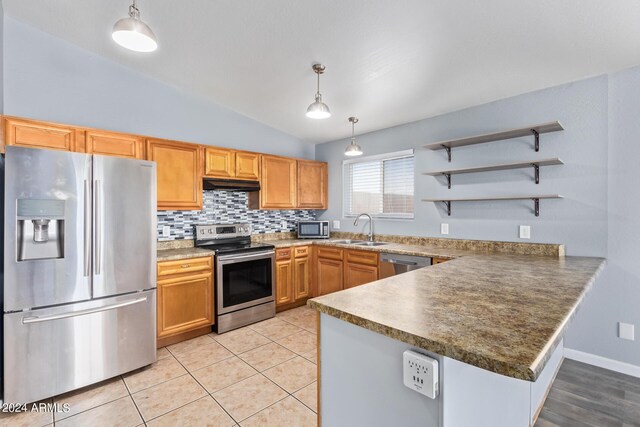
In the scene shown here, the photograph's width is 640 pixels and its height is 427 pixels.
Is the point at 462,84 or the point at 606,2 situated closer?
the point at 606,2

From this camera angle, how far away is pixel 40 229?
2010 mm

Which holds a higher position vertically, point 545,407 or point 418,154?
point 418,154

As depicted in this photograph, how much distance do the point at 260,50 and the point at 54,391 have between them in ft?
9.87

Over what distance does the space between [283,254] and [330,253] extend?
0.61 m

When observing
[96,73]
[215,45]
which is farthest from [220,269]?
[96,73]

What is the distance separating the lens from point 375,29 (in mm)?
2166

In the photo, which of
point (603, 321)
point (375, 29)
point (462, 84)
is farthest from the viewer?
point (462, 84)

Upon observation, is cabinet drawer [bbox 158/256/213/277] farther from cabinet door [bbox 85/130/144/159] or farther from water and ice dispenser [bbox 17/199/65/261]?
cabinet door [bbox 85/130/144/159]

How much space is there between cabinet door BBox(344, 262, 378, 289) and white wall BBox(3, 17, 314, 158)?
7.27 feet

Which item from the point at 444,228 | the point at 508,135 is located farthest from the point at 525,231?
the point at 508,135

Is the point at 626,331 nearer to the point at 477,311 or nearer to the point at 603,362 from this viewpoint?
the point at 603,362

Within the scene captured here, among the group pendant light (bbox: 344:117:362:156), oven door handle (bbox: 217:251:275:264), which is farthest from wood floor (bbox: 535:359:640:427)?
oven door handle (bbox: 217:251:275:264)

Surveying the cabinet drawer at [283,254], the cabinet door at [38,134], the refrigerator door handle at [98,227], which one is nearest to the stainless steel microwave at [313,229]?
the cabinet drawer at [283,254]

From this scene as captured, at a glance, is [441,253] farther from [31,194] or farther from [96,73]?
[96,73]
